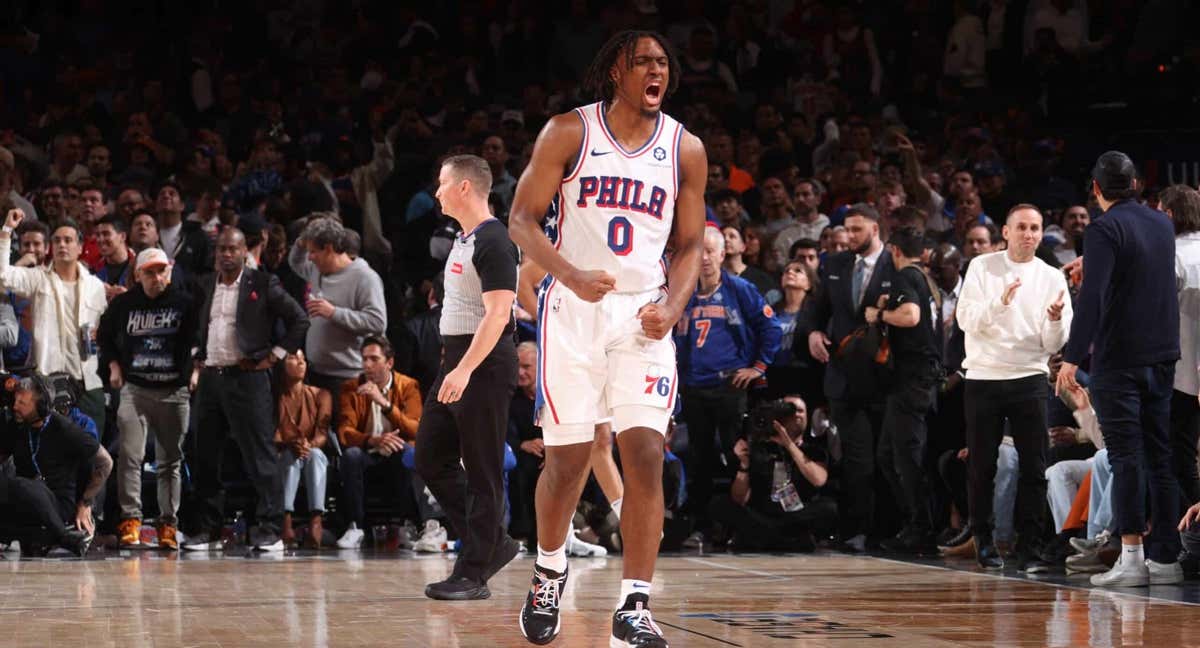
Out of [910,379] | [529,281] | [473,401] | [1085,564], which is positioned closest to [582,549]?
[910,379]

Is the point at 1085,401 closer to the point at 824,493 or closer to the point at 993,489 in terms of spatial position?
the point at 993,489

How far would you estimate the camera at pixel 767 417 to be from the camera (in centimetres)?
1012

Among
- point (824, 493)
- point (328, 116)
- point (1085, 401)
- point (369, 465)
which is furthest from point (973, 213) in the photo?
point (328, 116)

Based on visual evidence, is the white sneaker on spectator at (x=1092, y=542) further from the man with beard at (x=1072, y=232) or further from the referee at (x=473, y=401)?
the man with beard at (x=1072, y=232)

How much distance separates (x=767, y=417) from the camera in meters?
10.1

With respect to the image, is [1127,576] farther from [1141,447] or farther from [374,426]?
[374,426]

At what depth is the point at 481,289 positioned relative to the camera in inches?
261

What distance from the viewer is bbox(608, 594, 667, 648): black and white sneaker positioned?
4785 mm

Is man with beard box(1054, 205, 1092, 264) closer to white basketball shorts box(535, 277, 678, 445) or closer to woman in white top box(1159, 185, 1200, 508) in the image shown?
woman in white top box(1159, 185, 1200, 508)

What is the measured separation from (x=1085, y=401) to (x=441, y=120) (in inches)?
302


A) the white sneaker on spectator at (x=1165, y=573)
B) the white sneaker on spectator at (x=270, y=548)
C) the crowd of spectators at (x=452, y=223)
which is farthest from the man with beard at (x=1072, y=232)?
the white sneaker on spectator at (x=270, y=548)

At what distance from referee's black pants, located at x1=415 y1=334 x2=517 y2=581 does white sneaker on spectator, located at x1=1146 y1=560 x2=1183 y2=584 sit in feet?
10.4

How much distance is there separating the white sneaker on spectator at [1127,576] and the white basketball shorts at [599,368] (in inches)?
132

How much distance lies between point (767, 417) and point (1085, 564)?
247 cm
